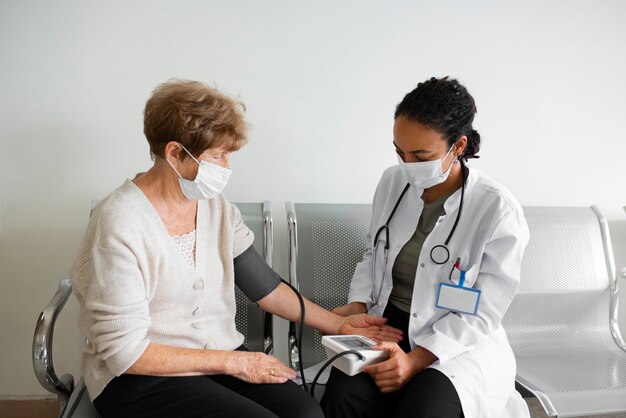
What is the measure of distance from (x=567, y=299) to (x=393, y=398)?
1.02 meters

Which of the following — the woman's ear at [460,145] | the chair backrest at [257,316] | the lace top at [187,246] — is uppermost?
the woman's ear at [460,145]

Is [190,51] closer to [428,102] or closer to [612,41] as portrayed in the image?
[428,102]

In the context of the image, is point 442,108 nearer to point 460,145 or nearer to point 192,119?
point 460,145

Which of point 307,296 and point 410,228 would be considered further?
point 307,296

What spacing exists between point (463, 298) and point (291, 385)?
0.54m

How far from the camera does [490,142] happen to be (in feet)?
7.61

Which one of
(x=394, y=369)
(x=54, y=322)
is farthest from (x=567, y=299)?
(x=54, y=322)

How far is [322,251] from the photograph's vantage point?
1982 millimetres

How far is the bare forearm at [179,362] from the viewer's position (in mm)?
1277

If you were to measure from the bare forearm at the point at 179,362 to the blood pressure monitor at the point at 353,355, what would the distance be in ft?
0.91

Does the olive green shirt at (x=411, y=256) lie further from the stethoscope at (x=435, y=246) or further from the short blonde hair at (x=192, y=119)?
the short blonde hair at (x=192, y=119)

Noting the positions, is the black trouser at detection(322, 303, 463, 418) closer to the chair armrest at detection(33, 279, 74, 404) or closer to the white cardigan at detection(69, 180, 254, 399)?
the white cardigan at detection(69, 180, 254, 399)

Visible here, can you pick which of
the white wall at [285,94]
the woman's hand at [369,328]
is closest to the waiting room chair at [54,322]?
the white wall at [285,94]

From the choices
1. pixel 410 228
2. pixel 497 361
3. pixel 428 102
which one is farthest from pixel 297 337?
pixel 428 102
